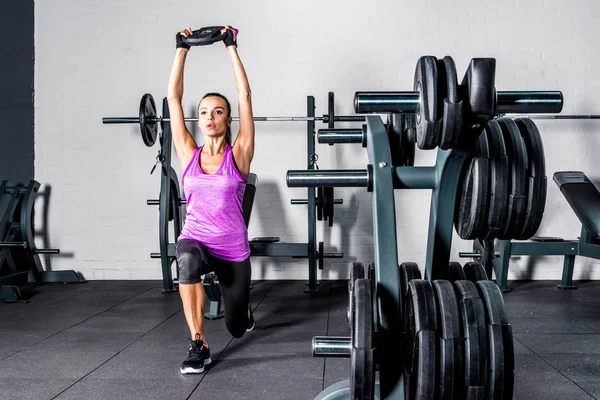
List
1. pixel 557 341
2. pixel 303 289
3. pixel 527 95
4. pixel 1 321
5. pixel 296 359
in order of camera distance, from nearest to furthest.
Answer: pixel 527 95
pixel 296 359
pixel 557 341
pixel 1 321
pixel 303 289

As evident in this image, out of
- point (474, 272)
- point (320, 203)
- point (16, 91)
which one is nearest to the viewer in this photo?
point (474, 272)

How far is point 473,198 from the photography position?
145 centimetres

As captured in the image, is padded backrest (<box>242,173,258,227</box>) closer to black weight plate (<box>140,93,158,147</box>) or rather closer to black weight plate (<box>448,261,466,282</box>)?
black weight plate (<box>140,93,158,147</box>)

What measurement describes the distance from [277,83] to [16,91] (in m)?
2.23

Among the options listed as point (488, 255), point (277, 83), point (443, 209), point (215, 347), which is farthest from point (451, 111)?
point (277, 83)

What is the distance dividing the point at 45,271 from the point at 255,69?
245cm

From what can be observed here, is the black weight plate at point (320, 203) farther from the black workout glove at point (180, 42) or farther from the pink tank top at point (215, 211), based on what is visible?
the black workout glove at point (180, 42)

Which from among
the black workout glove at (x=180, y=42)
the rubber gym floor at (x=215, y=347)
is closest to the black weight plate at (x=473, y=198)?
the rubber gym floor at (x=215, y=347)

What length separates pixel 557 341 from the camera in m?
2.72

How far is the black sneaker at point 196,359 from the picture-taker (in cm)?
222

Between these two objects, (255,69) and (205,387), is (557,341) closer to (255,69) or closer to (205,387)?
(205,387)

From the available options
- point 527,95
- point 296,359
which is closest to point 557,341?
point 296,359

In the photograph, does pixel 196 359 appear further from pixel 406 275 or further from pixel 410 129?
pixel 410 129

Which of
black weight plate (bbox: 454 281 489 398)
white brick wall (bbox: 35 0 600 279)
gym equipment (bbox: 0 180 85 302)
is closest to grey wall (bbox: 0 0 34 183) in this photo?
white brick wall (bbox: 35 0 600 279)
